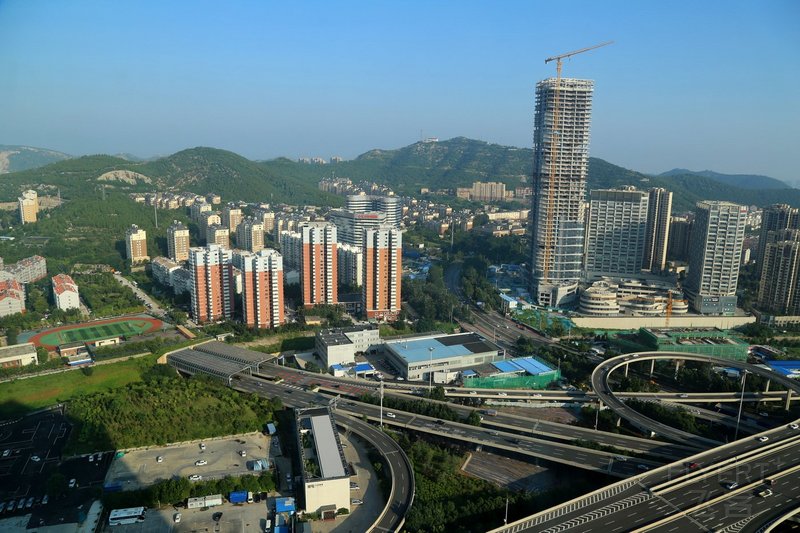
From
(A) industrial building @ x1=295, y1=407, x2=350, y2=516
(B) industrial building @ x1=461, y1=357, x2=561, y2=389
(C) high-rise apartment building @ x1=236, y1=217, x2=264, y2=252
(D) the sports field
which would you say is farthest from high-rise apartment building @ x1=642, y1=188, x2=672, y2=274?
(D) the sports field

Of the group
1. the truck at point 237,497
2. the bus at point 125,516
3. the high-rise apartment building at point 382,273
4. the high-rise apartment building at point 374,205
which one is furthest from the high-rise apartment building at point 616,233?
the bus at point 125,516

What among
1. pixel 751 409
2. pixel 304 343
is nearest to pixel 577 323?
pixel 751 409

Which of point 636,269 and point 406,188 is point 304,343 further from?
point 406,188

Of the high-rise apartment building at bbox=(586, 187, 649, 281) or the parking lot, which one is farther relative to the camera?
the high-rise apartment building at bbox=(586, 187, 649, 281)

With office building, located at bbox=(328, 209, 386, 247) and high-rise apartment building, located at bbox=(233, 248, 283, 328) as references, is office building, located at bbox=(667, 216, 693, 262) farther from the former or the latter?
high-rise apartment building, located at bbox=(233, 248, 283, 328)

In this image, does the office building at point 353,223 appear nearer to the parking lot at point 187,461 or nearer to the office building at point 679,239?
the office building at point 679,239

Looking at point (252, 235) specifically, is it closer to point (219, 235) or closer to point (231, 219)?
point (219, 235)

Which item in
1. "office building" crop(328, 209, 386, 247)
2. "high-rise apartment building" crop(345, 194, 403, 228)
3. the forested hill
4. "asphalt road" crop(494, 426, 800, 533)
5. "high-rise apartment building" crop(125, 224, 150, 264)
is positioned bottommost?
"asphalt road" crop(494, 426, 800, 533)
